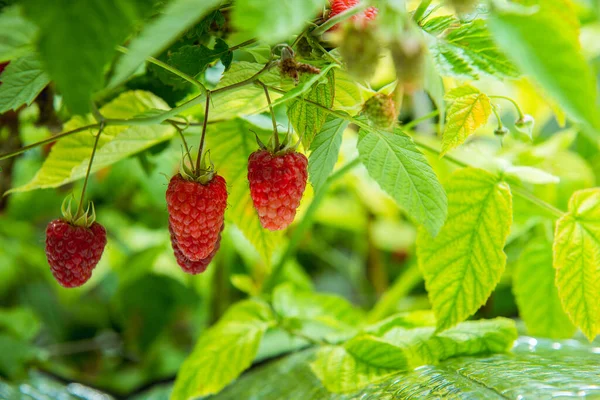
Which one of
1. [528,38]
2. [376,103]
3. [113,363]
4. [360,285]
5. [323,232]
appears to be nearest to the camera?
[528,38]

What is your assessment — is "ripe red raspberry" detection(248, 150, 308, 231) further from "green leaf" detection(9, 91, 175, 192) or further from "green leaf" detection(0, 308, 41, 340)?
"green leaf" detection(0, 308, 41, 340)

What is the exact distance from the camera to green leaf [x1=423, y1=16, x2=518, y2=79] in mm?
498

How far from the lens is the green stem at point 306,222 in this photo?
2.69 ft

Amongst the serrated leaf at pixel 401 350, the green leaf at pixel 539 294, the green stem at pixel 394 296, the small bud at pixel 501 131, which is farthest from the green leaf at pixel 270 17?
the green stem at pixel 394 296

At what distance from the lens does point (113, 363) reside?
1.46m

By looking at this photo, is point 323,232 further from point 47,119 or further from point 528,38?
point 528,38

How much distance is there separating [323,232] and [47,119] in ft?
3.64

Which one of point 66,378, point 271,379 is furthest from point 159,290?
point 271,379

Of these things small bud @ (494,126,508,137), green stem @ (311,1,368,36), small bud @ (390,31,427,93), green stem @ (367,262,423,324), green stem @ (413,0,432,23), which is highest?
green stem @ (413,0,432,23)

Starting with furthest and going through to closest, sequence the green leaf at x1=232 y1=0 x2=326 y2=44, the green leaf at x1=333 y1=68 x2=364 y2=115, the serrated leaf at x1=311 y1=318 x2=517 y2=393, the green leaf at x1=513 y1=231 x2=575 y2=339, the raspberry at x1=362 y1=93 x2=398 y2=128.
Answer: the green leaf at x1=513 y1=231 x2=575 y2=339
the serrated leaf at x1=311 y1=318 x2=517 y2=393
the green leaf at x1=333 y1=68 x2=364 y2=115
the raspberry at x1=362 y1=93 x2=398 y2=128
the green leaf at x1=232 y1=0 x2=326 y2=44

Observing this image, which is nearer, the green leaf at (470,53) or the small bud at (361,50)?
the small bud at (361,50)

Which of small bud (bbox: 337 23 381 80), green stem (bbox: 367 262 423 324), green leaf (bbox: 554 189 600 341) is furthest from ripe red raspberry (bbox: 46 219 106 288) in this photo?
green stem (bbox: 367 262 423 324)

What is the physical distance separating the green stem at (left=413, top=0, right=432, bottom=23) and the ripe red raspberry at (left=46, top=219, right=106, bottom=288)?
373mm

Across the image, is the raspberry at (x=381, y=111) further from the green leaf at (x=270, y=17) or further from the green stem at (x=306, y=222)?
the green stem at (x=306, y=222)
